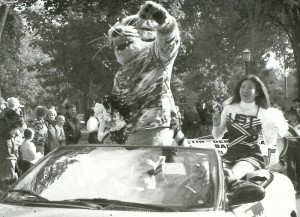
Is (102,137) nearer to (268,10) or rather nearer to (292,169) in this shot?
(292,169)

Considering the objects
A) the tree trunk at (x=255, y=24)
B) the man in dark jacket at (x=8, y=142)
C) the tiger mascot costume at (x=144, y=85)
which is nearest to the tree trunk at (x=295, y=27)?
the tree trunk at (x=255, y=24)

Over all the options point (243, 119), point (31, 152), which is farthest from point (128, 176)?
point (31, 152)

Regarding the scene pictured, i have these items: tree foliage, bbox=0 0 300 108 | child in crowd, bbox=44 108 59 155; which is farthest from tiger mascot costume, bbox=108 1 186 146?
tree foliage, bbox=0 0 300 108

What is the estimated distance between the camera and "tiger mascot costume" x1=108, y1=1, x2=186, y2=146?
657cm

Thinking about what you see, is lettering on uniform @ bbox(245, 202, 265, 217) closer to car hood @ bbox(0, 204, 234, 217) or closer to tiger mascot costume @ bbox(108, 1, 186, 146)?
car hood @ bbox(0, 204, 234, 217)

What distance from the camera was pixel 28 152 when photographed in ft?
36.3

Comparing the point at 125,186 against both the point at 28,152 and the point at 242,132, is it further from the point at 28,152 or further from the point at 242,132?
the point at 28,152

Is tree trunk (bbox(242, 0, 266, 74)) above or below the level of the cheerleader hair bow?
above

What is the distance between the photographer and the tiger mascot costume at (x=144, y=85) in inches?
259

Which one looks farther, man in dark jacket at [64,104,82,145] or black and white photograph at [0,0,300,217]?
A: man in dark jacket at [64,104,82,145]

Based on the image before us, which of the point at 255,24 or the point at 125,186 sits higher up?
the point at 255,24

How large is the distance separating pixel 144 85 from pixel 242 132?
4.50 feet

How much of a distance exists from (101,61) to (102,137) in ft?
94.8

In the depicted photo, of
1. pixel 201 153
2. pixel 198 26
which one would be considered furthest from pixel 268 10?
pixel 201 153
